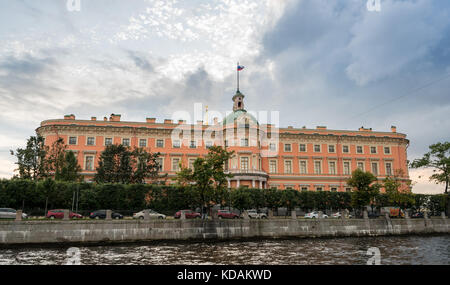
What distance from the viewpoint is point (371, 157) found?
225 feet

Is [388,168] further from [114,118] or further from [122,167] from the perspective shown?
[114,118]

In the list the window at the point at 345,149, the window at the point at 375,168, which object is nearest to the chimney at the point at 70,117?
the window at the point at 345,149

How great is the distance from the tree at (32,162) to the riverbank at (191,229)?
2272 cm

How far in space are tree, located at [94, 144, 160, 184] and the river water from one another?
72.7 ft

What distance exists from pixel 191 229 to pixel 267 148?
34.8 m

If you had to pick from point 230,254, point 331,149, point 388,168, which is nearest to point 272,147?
point 331,149

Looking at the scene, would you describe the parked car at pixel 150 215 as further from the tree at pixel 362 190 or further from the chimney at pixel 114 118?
the chimney at pixel 114 118

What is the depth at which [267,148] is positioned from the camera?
6456 cm

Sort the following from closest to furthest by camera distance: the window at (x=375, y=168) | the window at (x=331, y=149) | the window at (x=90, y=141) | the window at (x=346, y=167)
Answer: the window at (x=90, y=141)
the window at (x=346, y=167)
the window at (x=331, y=149)
the window at (x=375, y=168)

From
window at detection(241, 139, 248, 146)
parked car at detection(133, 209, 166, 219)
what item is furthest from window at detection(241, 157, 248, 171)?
parked car at detection(133, 209, 166, 219)

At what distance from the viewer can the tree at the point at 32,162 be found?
4859cm

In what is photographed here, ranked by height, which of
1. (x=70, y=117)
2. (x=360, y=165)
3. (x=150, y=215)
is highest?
(x=70, y=117)

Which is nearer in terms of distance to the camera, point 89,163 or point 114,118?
point 89,163

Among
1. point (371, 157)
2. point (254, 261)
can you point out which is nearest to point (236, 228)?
point (254, 261)
